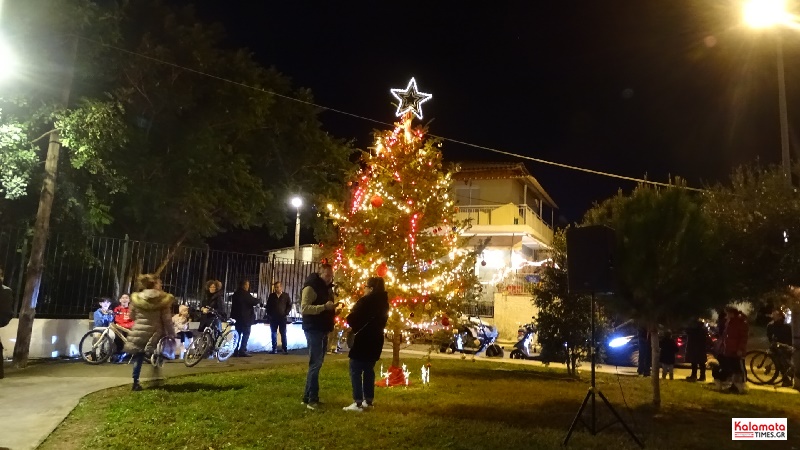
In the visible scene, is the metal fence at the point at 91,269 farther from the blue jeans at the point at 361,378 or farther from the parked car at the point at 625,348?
the parked car at the point at 625,348

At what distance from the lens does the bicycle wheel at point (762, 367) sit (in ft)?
46.1

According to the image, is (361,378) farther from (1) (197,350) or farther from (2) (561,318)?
Result: (2) (561,318)

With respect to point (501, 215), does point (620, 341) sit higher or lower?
lower

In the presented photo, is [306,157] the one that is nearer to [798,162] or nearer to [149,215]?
[149,215]

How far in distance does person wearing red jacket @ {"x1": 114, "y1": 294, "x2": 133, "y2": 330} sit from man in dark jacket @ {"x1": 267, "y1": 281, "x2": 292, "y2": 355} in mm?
3609

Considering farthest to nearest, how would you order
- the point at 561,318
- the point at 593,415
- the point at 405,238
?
the point at 561,318, the point at 405,238, the point at 593,415

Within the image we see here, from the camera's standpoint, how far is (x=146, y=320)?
905 cm

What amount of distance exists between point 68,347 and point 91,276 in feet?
5.96

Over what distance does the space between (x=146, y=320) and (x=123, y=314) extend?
3612mm

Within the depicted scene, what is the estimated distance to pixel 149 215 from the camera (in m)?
21.0

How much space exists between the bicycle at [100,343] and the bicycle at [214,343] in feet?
4.42

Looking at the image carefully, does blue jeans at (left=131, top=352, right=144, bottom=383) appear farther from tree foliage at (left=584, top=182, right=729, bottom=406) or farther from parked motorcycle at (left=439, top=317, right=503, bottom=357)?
parked motorcycle at (left=439, top=317, right=503, bottom=357)

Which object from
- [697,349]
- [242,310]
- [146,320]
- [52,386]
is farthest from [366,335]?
[697,349]

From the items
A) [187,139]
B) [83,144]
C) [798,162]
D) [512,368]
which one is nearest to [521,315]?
[512,368]
